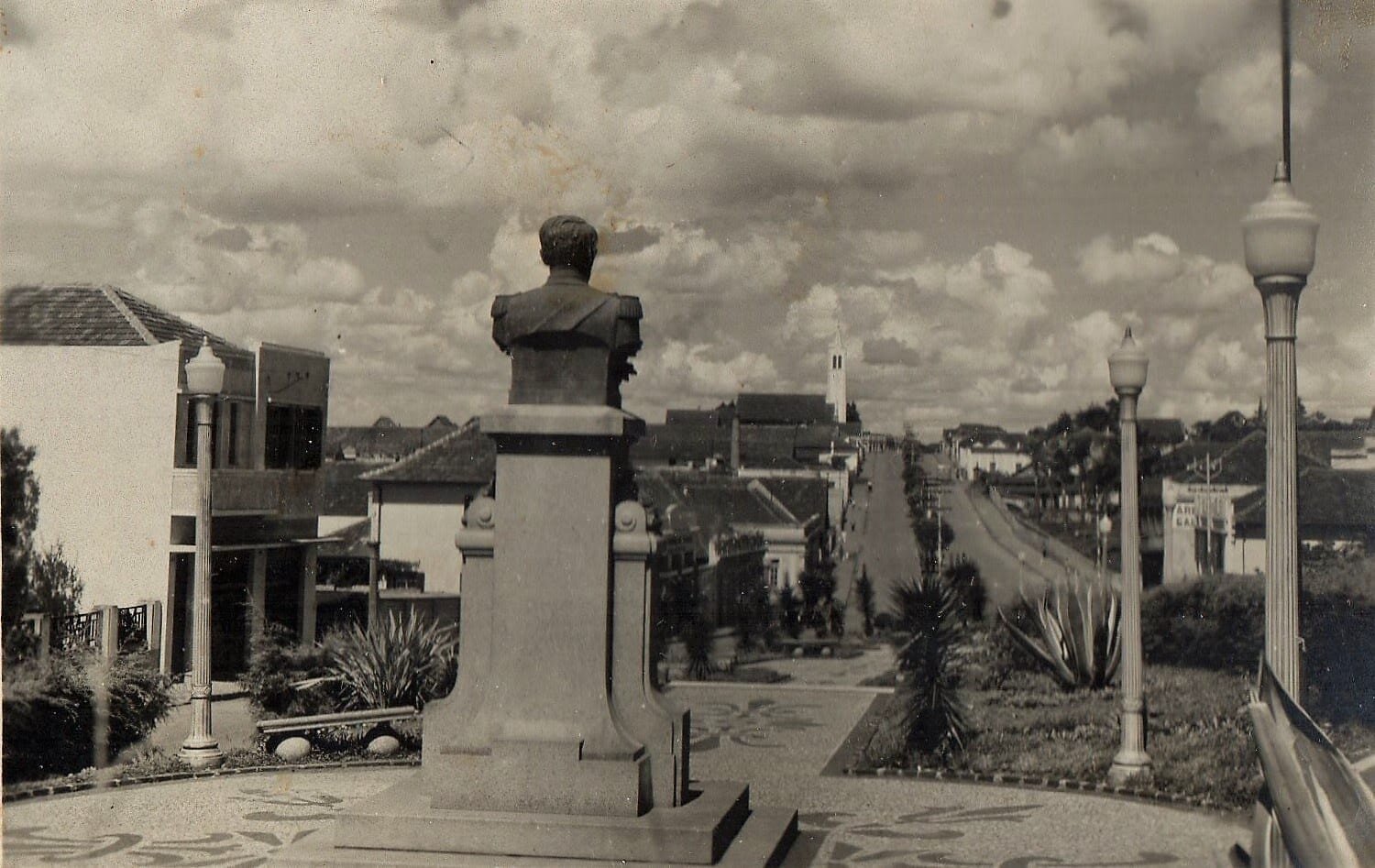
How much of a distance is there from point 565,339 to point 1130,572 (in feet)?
17.0

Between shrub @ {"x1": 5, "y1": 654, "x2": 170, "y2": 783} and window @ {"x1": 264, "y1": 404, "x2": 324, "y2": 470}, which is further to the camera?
window @ {"x1": 264, "y1": 404, "x2": 324, "y2": 470}

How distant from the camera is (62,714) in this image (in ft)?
32.2

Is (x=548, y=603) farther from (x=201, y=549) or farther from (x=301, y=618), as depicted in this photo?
(x=301, y=618)

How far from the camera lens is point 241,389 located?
13711 mm

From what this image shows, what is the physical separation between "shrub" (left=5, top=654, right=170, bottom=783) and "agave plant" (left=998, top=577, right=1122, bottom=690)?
8.36 metres

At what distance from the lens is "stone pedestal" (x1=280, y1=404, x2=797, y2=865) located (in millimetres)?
5785

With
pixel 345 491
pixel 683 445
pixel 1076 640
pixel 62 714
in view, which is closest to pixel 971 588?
pixel 1076 640

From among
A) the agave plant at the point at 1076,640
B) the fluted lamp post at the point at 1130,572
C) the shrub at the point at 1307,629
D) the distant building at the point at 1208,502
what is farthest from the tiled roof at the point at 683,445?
the fluted lamp post at the point at 1130,572

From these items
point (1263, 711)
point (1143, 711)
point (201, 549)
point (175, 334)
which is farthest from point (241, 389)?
point (1263, 711)

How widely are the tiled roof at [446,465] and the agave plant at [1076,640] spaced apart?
29.6ft

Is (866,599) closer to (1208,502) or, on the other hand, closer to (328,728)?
(1208,502)

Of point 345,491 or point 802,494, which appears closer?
point 802,494

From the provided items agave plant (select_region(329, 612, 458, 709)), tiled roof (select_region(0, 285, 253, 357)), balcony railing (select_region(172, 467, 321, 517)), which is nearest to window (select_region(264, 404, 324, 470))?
balcony railing (select_region(172, 467, 321, 517))

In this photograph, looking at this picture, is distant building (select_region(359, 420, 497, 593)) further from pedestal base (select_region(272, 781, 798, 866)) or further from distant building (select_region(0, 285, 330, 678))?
pedestal base (select_region(272, 781, 798, 866))
